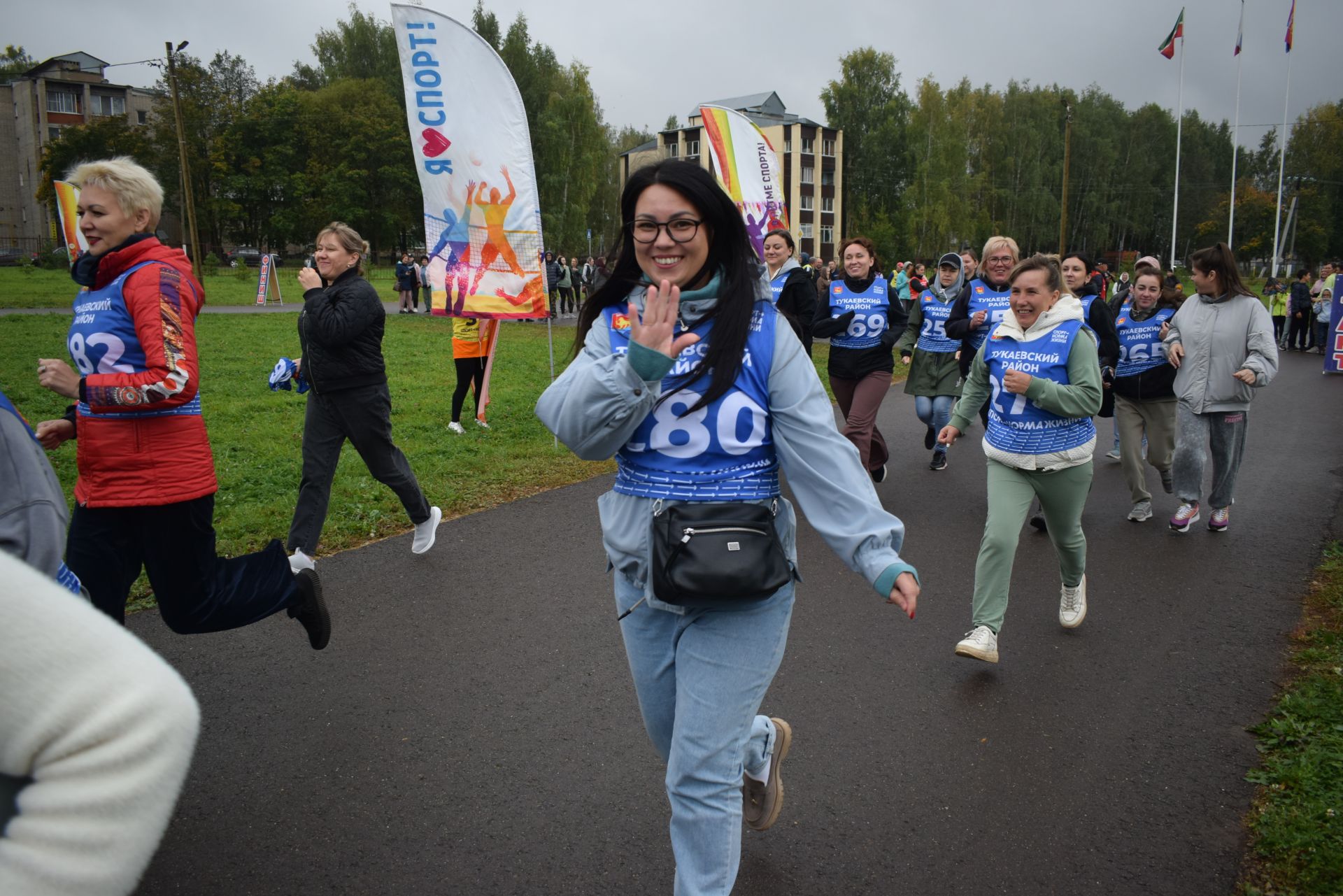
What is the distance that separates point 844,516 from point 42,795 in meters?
1.82

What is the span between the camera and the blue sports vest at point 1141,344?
736 cm

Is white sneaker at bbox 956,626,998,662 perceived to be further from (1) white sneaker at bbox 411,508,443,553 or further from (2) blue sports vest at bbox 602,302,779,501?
(1) white sneaker at bbox 411,508,443,553

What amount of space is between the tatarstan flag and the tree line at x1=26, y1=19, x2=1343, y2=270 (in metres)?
16.8

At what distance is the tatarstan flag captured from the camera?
35844 mm

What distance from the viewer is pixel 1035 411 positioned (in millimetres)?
4664

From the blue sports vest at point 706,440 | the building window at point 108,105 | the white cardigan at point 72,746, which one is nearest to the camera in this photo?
the white cardigan at point 72,746

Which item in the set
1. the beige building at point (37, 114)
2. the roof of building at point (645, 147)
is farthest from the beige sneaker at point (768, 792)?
the beige building at point (37, 114)

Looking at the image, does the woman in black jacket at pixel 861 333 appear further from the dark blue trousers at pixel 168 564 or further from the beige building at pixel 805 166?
the beige building at pixel 805 166

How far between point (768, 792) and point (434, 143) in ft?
21.6

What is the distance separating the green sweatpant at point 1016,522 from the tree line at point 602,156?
153ft

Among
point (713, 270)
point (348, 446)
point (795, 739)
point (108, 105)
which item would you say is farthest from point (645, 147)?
point (713, 270)

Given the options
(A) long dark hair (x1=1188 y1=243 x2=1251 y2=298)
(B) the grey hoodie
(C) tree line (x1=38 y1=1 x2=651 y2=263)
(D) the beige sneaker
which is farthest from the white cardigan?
(C) tree line (x1=38 y1=1 x2=651 y2=263)

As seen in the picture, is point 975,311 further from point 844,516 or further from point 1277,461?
point 844,516

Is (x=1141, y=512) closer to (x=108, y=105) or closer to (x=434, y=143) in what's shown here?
(x=434, y=143)
